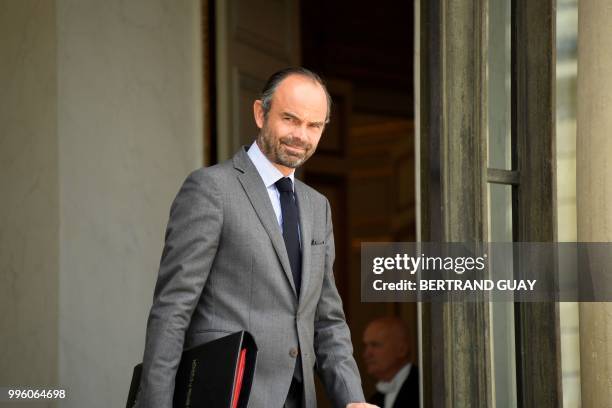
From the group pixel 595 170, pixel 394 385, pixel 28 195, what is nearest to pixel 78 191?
pixel 28 195

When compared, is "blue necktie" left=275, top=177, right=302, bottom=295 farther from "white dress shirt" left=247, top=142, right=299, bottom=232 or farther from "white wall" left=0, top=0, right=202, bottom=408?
"white wall" left=0, top=0, right=202, bottom=408

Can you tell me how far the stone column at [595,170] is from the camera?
12.6 feet

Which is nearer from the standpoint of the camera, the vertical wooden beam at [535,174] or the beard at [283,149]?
the beard at [283,149]

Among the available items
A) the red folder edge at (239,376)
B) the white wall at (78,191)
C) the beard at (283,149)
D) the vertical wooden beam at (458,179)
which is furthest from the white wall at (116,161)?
the red folder edge at (239,376)

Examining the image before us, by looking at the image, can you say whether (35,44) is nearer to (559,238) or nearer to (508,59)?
(508,59)

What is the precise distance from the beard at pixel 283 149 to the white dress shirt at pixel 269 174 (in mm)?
21

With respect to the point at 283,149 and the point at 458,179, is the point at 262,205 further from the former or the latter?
the point at 458,179

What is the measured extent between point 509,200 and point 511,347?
495mm

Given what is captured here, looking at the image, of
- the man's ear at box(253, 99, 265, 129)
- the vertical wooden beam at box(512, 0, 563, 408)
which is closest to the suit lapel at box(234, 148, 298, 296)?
the man's ear at box(253, 99, 265, 129)

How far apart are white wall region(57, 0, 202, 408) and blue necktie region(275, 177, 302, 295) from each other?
1519 millimetres

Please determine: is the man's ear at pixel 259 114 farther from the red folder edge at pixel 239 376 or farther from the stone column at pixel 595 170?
the stone column at pixel 595 170

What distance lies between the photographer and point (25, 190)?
165 inches

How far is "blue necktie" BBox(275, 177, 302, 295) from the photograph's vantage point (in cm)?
288

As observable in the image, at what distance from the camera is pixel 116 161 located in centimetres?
453
